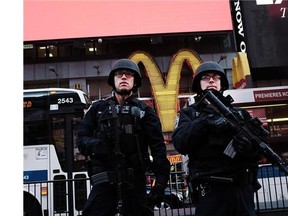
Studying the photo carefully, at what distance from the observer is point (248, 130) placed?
3.11 m

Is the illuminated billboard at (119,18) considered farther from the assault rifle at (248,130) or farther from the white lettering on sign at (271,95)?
the assault rifle at (248,130)

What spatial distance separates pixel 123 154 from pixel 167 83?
49.3 ft

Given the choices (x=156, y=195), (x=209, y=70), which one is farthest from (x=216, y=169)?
(x=209, y=70)

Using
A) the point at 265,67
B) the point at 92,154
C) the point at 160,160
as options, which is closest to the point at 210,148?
the point at 160,160

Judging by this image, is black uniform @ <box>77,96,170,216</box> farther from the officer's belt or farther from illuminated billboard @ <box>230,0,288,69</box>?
illuminated billboard @ <box>230,0,288,69</box>

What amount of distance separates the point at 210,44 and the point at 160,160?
1831cm

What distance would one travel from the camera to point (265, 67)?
18406 millimetres

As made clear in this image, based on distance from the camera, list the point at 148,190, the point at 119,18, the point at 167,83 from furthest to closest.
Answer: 1. the point at 119,18
2. the point at 167,83
3. the point at 148,190

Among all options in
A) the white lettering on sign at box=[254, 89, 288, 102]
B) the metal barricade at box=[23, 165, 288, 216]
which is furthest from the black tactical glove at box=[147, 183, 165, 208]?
the white lettering on sign at box=[254, 89, 288, 102]

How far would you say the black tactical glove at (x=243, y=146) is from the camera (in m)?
2.95

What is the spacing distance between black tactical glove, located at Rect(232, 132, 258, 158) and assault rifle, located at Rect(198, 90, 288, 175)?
4 centimetres

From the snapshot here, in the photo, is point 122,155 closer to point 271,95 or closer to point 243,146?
point 243,146
